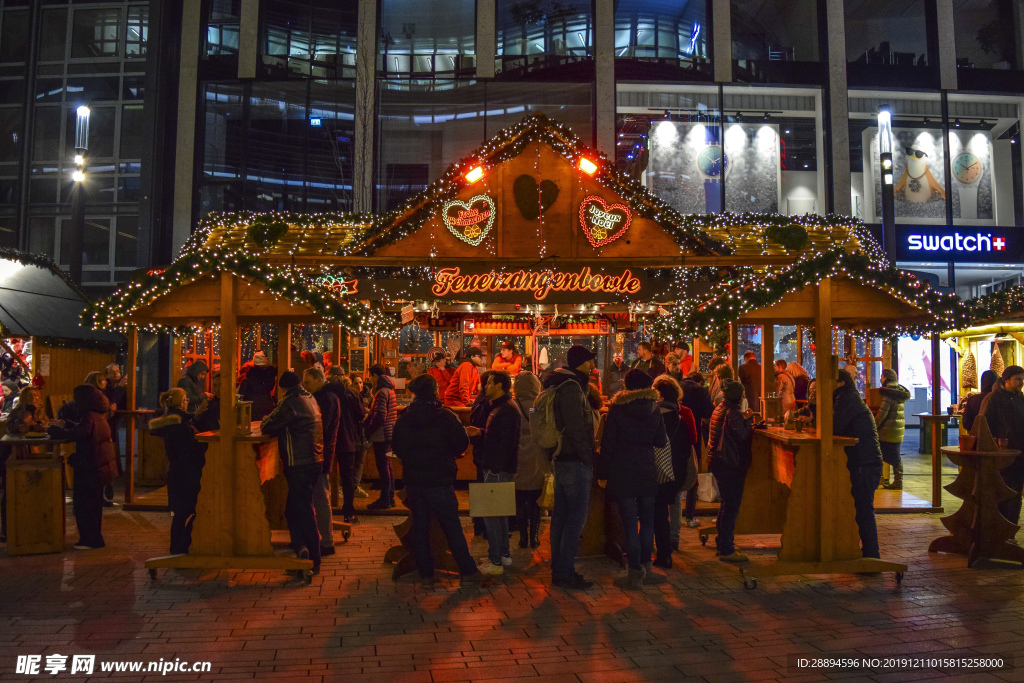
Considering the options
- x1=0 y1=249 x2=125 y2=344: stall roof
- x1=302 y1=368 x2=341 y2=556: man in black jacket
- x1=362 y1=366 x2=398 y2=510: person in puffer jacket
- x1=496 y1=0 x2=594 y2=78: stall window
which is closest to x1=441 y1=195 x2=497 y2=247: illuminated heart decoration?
x1=362 y1=366 x2=398 y2=510: person in puffer jacket

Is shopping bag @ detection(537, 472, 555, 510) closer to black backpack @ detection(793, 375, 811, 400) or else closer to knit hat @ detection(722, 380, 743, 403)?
knit hat @ detection(722, 380, 743, 403)

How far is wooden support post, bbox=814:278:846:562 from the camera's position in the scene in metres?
6.39

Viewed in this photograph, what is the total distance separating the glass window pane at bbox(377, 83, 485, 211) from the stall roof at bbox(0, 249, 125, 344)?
22.6 feet

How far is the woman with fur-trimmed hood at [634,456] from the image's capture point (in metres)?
6.14

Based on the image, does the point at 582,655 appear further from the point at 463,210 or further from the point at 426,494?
the point at 463,210

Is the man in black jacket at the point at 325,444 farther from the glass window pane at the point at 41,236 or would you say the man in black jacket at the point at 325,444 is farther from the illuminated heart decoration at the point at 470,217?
the glass window pane at the point at 41,236

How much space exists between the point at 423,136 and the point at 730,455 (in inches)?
527

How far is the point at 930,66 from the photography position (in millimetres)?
18656

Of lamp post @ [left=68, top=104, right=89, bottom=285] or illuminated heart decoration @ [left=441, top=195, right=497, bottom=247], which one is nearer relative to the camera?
illuminated heart decoration @ [left=441, top=195, right=497, bottom=247]

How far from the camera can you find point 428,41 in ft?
60.0

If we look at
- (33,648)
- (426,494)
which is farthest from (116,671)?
(426,494)

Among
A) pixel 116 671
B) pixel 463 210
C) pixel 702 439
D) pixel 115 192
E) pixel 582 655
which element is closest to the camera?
pixel 116 671

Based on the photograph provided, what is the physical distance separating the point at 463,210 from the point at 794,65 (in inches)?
450

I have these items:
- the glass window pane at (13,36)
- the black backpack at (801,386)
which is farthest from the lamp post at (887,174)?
the glass window pane at (13,36)
